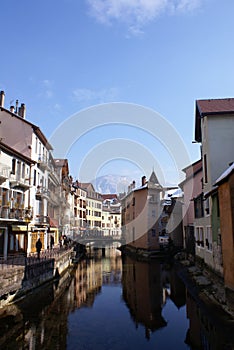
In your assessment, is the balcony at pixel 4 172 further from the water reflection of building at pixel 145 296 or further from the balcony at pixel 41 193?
the water reflection of building at pixel 145 296

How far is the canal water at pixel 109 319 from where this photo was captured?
12.3 meters

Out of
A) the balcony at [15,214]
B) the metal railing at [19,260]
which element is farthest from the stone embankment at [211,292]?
the balcony at [15,214]

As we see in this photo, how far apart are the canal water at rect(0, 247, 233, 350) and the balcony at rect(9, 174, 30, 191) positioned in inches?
365

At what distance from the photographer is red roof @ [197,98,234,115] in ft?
75.4

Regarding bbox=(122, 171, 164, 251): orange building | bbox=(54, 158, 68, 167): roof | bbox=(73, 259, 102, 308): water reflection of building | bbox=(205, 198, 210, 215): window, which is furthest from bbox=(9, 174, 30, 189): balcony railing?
bbox=(122, 171, 164, 251): orange building

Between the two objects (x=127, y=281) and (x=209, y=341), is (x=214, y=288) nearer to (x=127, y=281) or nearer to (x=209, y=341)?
(x=209, y=341)

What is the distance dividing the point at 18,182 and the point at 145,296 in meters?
14.5

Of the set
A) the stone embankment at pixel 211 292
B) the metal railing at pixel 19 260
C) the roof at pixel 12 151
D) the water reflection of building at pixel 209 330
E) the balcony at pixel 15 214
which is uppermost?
the roof at pixel 12 151

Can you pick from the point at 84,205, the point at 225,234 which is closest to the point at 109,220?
the point at 84,205

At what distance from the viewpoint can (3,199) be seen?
24.6 meters

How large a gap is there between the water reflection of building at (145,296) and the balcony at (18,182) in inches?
504

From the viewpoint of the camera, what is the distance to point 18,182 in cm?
2636

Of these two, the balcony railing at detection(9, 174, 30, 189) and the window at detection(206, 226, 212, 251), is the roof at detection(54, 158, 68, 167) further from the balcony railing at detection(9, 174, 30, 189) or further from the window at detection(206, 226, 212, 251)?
the window at detection(206, 226, 212, 251)

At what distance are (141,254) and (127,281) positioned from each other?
20.4 m
